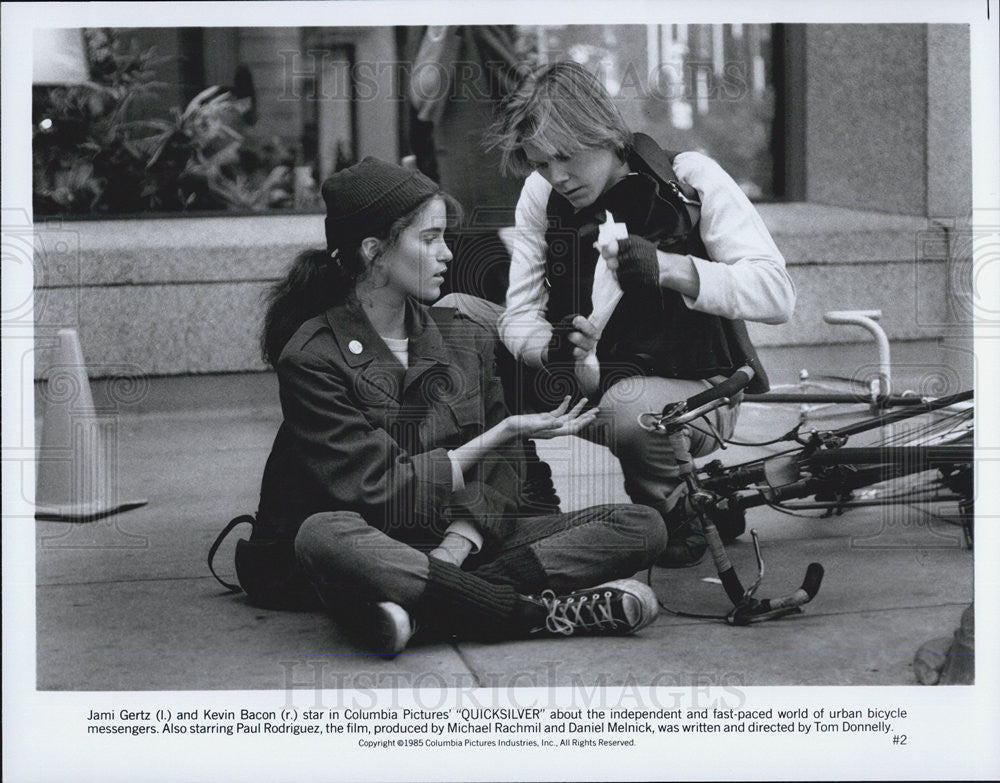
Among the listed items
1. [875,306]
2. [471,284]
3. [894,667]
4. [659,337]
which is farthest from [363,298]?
[875,306]

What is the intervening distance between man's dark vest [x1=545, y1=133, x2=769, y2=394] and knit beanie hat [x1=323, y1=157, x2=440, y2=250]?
1.34ft

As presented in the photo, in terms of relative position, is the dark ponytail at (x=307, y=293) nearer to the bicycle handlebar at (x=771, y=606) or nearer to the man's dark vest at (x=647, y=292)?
the man's dark vest at (x=647, y=292)

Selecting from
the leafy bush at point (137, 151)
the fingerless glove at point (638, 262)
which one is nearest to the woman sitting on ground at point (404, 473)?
the fingerless glove at point (638, 262)

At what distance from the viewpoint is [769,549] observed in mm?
3580

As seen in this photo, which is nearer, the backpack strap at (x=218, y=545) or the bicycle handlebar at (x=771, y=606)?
the bicycle handlebar at (x=771, y=606)

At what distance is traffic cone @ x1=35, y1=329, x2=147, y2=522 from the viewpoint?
326cm

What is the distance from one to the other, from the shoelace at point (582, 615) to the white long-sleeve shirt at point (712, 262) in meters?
0.66

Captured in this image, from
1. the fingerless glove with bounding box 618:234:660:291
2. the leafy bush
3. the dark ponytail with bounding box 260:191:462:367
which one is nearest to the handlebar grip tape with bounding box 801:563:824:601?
the fingerless glove with bounding box 618:234:660:291

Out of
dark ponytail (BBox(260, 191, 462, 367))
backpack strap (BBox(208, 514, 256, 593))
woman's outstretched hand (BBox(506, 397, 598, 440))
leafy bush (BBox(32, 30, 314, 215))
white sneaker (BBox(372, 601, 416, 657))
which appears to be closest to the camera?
white sneaker (BBox(372, 601, 416, 657))

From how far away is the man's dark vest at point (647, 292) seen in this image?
11.1 feet

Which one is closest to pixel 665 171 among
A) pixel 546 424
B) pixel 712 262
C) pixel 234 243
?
pixel 712 262

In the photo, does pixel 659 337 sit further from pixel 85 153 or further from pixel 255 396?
pixel 85 153

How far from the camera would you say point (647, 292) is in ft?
11.1

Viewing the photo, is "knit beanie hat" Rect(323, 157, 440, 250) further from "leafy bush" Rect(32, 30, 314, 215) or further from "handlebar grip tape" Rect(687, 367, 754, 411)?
"handlebar grip tape" Rect(687, 367, 754, 411)
